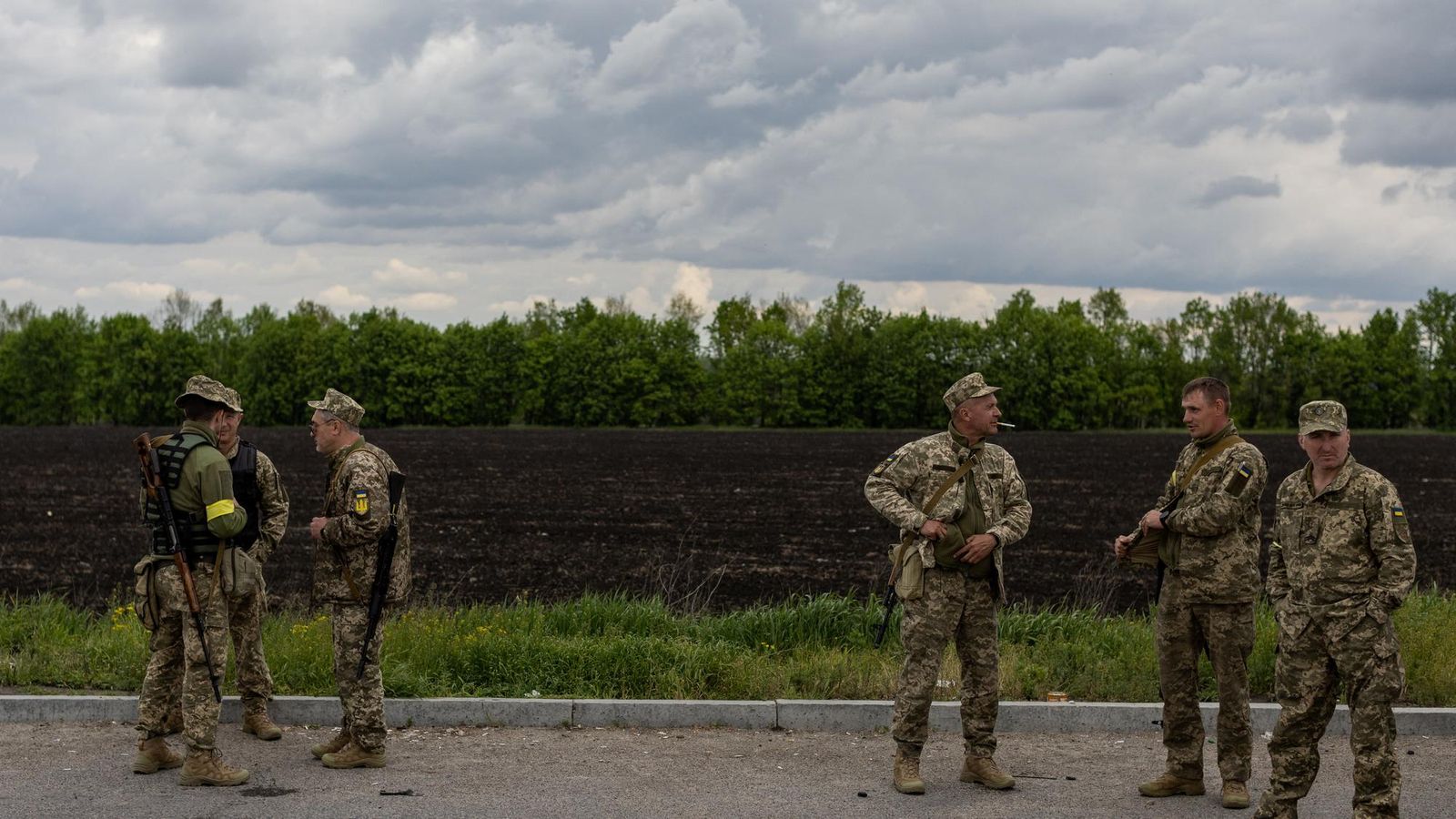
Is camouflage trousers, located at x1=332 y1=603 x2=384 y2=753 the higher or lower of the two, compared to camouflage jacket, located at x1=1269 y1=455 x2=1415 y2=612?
lower

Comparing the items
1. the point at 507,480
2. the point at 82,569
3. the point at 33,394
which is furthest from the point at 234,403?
the point at 33,394

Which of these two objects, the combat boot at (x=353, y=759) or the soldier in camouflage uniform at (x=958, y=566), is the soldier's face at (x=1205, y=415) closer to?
the soldier in camouflage uniform at (x=958, y=566)

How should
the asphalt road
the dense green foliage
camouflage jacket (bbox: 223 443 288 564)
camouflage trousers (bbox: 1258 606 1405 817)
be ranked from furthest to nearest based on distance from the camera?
the dense green foliage
camouflage jacket (bbox: 223 443 288 564)
the asphalt road
camouflage trousers (bbox: 1258 606 1405 817)

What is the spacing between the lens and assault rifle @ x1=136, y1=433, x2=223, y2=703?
677 cm

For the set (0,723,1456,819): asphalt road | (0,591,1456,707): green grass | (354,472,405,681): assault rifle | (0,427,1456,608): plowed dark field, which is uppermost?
(354,472,405,681): assault rifle

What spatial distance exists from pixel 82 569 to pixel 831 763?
13616 millimetres

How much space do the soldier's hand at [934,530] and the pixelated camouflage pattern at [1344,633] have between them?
1.62 m

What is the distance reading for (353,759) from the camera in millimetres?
7023

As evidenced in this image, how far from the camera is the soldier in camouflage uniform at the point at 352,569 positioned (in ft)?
23.2

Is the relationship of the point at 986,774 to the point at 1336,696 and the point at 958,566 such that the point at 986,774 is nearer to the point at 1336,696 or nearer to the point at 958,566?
the point at 958,566

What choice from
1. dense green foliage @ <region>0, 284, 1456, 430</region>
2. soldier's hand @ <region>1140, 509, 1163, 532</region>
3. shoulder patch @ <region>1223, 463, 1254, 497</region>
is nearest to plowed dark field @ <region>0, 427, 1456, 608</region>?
soldier's hand @ <region>1140, 509, 1163, 532</region>

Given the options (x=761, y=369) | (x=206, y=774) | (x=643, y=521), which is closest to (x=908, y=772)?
(x=206, y=774)

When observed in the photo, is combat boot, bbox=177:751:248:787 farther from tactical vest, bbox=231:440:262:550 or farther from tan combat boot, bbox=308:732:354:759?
tactical vest, bbox=231:440:262:550

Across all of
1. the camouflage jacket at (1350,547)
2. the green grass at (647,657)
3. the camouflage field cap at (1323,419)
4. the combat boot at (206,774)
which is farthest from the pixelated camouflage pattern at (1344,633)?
the combat boot at (206,774)
